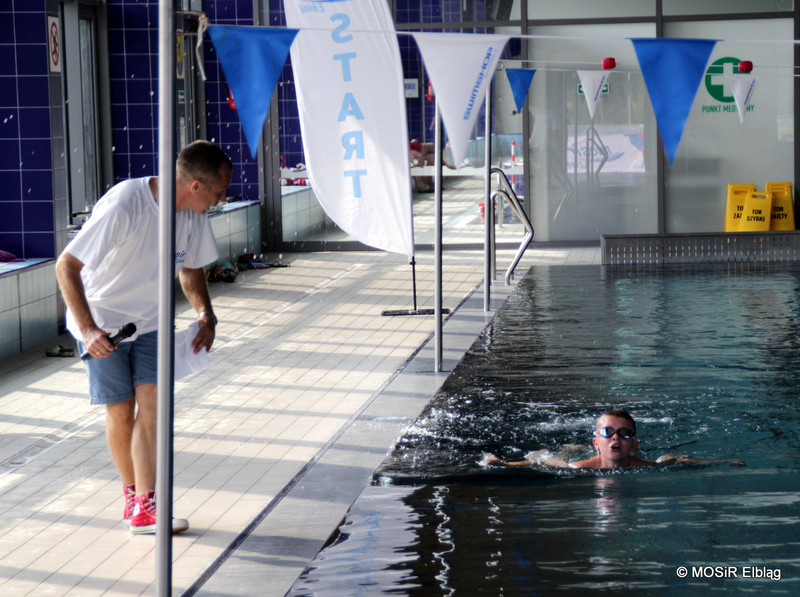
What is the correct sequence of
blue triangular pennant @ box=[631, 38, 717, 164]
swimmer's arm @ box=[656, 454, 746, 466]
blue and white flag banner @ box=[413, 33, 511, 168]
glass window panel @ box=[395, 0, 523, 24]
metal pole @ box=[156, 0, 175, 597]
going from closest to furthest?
metal pole @ box=[156, 0, 175, 597]
swimmer's arm @ box=[656, 454, 746, 466]
blue triangular pennant @ box=[631, 38, 717, 164]
blue and white flag banner @ box=[413, 33, 511, 168]
glass window panel @ box=[395, 0, 523, 24]

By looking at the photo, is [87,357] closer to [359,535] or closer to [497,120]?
[359,535]

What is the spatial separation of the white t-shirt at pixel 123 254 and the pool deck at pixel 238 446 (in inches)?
30.7

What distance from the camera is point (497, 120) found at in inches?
551

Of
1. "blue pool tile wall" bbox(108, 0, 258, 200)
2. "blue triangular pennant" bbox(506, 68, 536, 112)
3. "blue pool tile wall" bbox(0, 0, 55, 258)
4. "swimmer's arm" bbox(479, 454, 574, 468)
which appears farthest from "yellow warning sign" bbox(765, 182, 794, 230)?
"swimmer's arm" bbox(479, 454, 574, 468)

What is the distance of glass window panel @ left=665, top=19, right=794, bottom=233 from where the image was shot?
13.5 metres

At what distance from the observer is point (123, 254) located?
378 centimetres

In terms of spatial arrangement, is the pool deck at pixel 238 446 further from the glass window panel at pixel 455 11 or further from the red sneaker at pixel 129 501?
the glass window panel at pixel 455 11

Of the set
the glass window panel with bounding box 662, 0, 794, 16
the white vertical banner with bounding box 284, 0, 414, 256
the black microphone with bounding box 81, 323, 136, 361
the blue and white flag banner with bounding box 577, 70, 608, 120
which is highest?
the glass window panel with bounding box 662, 0, 794, 16

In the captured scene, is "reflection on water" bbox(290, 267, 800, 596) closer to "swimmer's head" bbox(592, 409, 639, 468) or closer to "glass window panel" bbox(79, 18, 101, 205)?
"swimmer's head" bbox(592, 409, 639, 468)

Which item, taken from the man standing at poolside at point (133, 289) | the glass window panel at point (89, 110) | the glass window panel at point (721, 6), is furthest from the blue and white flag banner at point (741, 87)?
the man standing at poolside at point (133, 289)

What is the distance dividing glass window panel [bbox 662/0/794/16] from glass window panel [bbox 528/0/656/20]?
0.80 feet

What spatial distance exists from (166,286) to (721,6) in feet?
40.2

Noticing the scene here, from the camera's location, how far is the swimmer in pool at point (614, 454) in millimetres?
4594

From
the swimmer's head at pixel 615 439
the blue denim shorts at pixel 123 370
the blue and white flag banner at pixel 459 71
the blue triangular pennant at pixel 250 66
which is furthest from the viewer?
the blue and white flag banner at pixel 459 71
